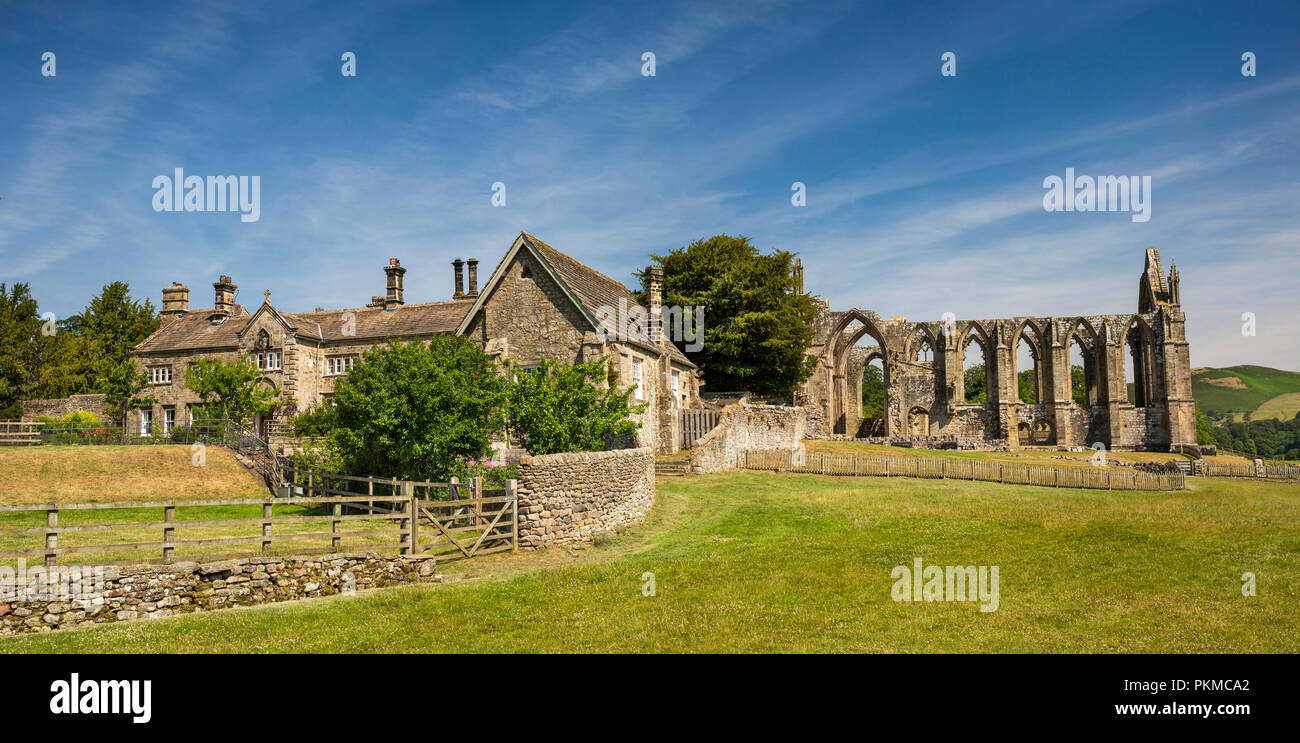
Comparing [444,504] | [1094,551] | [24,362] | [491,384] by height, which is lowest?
[1094,551]

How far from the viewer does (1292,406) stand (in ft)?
584

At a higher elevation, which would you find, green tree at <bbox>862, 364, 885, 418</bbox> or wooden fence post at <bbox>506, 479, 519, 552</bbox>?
green tree at <bbox>862, 364, 885, 418</bbox>

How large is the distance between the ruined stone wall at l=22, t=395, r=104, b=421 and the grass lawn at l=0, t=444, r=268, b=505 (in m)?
20.6

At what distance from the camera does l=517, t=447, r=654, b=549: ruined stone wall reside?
18.5m

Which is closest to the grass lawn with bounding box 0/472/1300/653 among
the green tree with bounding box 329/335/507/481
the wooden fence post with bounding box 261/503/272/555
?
the wooden fence post with bounding box 261/503/272/555

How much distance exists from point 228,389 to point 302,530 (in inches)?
947

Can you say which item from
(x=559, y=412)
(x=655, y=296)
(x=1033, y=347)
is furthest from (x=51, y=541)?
(x=1033, y=347)

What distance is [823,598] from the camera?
481 inches

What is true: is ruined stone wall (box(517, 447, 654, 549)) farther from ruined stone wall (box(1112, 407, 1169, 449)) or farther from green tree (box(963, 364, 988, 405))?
green tree (box(963, 364, 988, 405))

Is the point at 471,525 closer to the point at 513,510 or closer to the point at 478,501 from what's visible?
the point at 513,510

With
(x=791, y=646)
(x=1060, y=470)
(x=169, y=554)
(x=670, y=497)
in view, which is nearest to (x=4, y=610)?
(x=169, y=554)
